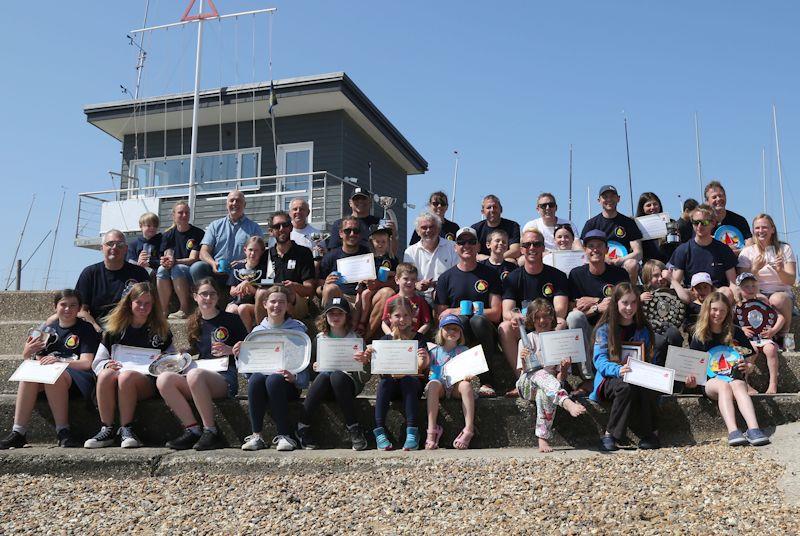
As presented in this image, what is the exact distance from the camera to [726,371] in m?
5.13

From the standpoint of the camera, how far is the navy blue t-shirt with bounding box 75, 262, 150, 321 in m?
6.28

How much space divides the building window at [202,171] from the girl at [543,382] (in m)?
11.4

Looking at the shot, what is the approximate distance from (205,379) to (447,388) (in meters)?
1.79

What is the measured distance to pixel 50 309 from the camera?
8.14 m

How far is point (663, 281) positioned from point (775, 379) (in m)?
1.25

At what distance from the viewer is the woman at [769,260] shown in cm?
628

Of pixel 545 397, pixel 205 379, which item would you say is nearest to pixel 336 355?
pixel 205 379

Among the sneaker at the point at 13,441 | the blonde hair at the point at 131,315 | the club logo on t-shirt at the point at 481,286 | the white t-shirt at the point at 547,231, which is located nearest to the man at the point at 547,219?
the white t-shirt at the point at 547,231

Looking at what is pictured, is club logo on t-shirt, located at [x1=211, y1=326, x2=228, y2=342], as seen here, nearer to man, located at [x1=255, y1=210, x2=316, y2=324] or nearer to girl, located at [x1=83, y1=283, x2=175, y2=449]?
girl, located at [x1=83, y1=283, x2=175, y2=449]

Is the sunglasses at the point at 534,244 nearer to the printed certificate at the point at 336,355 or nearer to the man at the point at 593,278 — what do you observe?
the man at the point at 593,278

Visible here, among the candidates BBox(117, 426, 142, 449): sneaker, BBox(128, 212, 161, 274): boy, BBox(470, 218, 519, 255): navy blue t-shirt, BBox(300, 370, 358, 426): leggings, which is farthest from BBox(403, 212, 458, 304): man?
BBox(117, 426, 142, 449): sneaker

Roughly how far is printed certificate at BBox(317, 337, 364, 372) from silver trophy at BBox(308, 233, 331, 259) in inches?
87.6

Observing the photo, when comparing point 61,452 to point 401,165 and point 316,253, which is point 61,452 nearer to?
point 316,253

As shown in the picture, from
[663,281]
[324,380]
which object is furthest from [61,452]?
[663,281]
